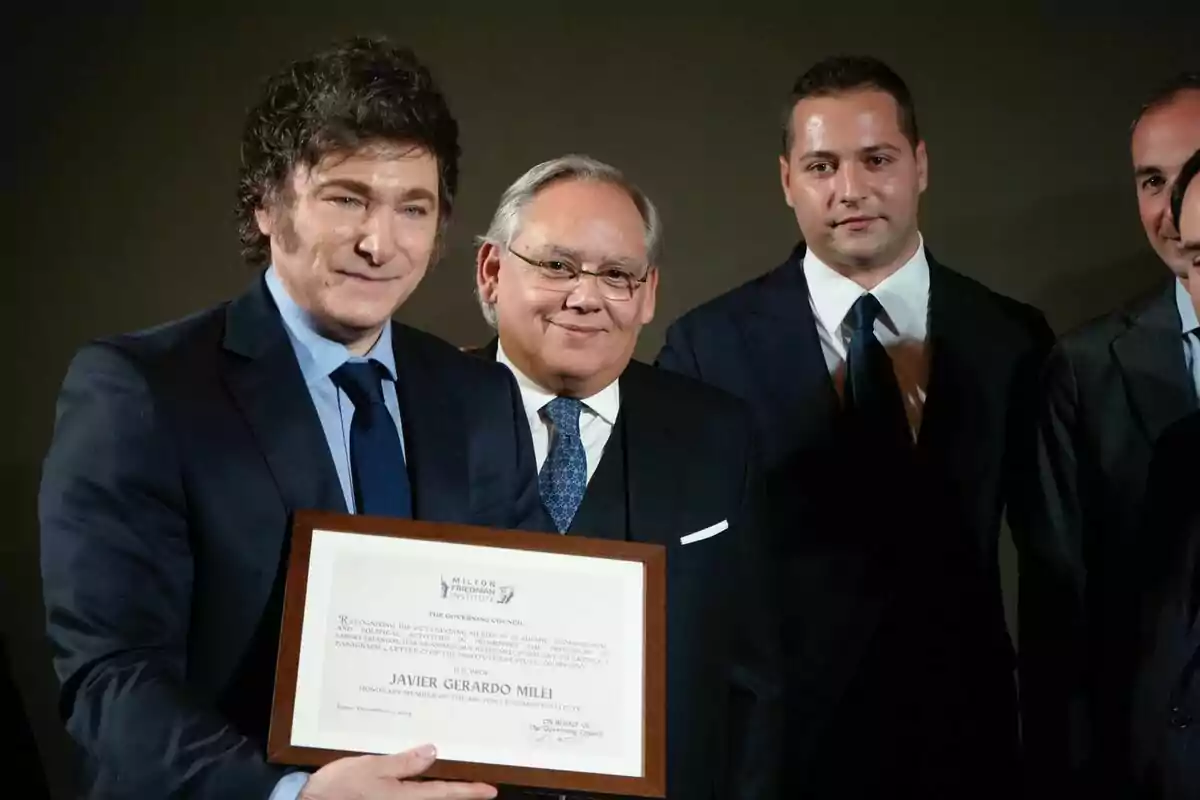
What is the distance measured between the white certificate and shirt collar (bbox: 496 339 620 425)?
0.39m

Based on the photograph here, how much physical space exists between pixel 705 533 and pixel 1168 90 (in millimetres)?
1144

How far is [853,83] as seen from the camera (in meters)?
2.17

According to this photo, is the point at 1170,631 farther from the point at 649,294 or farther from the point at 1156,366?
the point at 649,294

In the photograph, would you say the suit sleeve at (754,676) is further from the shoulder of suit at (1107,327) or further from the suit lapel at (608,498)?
the shoulder of suit at (1107,327)

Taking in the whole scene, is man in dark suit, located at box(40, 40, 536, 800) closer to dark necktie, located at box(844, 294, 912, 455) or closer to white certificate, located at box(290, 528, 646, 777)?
white certificate, located at box(290, 528, 646, 777)

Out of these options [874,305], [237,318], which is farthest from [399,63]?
[874,305]

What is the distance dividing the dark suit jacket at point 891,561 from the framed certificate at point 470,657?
22.6 inches

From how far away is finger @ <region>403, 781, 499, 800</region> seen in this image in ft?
4.72

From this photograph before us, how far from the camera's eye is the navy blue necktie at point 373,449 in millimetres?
1694

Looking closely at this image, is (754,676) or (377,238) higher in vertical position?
(377,238)

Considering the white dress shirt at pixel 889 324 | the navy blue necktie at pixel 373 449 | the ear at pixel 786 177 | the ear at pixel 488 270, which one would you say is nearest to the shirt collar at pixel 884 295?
the white dress shirt at pixel 889 324

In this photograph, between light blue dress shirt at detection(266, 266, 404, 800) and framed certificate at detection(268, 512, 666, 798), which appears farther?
light blue dress shirt at detection(266, 266, 404, 800)

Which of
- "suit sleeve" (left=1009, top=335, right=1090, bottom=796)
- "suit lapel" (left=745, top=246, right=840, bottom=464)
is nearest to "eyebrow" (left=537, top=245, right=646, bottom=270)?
"suit lapel" (left=745, top=246, right=840, bottom=464)

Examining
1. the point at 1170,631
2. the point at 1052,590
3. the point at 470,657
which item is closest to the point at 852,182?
the point at 1052,590
